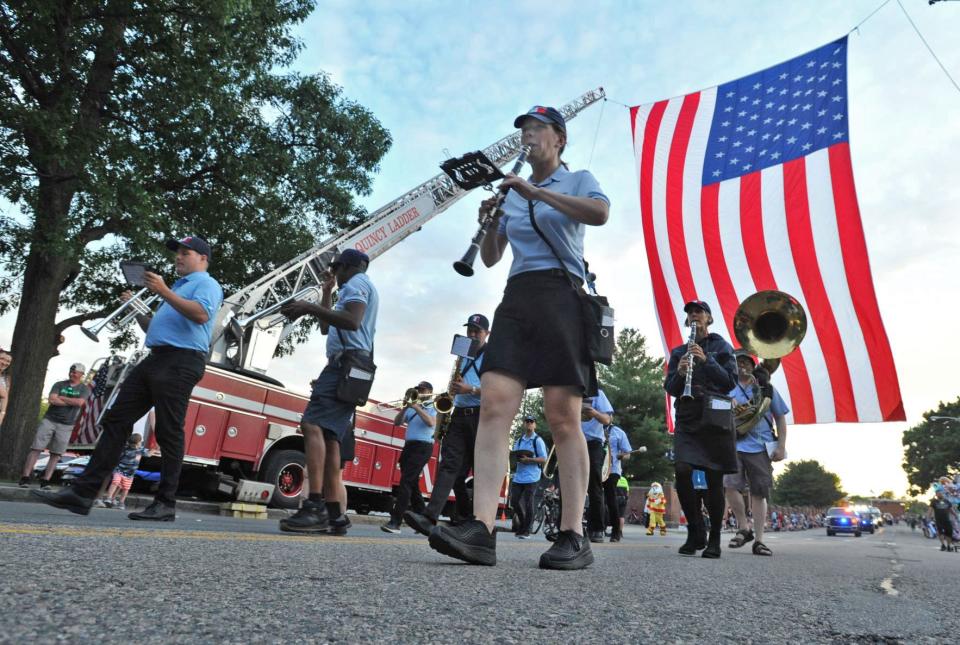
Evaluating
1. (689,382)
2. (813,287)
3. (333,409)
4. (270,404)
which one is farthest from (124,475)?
(813,287)

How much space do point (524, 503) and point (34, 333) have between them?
8593 mm

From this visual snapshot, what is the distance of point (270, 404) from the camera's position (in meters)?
9.57

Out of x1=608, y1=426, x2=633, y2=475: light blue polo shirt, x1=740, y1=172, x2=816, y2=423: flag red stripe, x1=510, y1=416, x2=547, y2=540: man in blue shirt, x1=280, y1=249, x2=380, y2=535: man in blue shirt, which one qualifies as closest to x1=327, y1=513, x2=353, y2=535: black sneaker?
x1=280, y1=249, x2=380, y2=535: man in blue shirt

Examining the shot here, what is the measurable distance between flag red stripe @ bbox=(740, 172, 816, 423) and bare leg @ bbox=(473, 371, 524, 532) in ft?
25.9

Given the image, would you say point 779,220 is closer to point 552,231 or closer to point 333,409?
point 333,409

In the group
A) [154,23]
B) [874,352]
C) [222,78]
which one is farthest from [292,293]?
[874,352]

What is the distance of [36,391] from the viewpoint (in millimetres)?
11789

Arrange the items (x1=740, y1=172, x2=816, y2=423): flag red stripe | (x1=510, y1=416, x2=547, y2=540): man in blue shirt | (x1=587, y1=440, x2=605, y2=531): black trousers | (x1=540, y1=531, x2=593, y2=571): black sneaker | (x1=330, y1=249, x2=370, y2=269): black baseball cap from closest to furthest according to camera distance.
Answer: (x1=540, y1=531, x2=593, y2=571): black sneaker
(x1=330, y1=249, x2=370, y2=269): black baseball cap
(x1=587, y1=440, x2=605, y2=531): black trousers
(x1=510, y1=416, x2=547, y2=540): man in blue shirt
(x1=740, y1=172, x2=816, y2=423): flag red stripe

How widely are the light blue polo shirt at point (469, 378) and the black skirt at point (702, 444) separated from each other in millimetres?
1686

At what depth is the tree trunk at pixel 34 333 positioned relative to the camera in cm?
1125

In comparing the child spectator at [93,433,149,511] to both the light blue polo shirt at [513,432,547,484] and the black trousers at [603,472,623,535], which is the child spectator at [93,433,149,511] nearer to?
the light blue polo shirt at [513,432,547,484]

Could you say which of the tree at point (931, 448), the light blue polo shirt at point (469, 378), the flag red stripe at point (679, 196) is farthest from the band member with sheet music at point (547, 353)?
the tree at point (931, 448)

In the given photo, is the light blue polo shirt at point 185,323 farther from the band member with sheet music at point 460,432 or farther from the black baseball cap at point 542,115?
the black baseball cap at point 542,115

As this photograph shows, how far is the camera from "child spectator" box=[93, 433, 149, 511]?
25.7 ft
